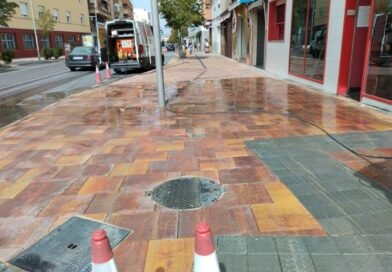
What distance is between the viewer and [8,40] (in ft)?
129

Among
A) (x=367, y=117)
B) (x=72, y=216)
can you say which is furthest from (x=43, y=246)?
(x=367, y=117)

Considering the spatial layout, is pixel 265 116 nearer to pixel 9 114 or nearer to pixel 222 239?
pixel 222 239

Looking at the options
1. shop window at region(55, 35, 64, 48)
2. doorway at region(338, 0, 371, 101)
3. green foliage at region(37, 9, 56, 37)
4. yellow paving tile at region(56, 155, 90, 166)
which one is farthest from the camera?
shop window at region(55, 35, 64, 48)

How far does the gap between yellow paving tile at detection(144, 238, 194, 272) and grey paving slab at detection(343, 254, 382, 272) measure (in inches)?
47.4

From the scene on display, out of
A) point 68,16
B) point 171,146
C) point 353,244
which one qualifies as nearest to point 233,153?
point 171,146

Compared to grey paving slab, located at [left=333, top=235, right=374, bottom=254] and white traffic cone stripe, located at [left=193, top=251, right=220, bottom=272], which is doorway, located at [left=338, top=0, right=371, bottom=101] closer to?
grey paving slab, located at [left=333, top=235, right=374, bottom=254]

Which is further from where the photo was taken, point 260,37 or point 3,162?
point 260,37

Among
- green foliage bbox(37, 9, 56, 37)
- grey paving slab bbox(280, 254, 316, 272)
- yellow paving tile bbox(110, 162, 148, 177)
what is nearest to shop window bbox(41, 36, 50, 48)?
green foliage bbox(37, 9, 56, 37)

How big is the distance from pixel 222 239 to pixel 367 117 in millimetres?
5307

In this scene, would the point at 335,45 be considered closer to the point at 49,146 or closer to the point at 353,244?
the point at 49,146

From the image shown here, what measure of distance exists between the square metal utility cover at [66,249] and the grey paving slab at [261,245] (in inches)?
43.9

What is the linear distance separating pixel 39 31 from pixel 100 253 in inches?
1920

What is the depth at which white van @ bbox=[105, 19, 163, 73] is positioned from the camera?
20.0m

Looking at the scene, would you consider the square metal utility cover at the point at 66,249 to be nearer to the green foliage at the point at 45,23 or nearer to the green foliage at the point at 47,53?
the green foliage at the point at 47,53
